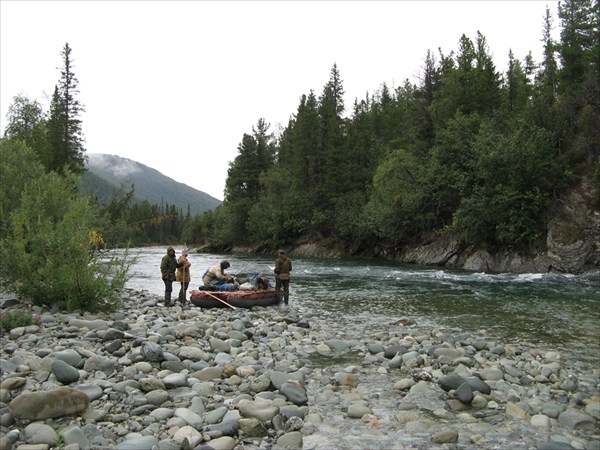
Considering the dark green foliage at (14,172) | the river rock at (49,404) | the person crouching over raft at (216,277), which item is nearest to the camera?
the river rock at (49,404)

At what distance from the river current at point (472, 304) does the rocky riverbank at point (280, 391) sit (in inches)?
58.9

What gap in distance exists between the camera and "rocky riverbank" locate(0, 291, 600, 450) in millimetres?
4883

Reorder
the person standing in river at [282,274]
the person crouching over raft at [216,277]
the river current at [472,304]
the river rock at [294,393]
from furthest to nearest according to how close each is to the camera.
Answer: the person crouching over raft at [216,277] < the person standing in river at [282,274] < the river current at [472,304] < the river rock at [294,393]

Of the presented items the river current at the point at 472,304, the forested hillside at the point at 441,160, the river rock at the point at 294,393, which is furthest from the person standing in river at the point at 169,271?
the forested hillside at the point at 441,160

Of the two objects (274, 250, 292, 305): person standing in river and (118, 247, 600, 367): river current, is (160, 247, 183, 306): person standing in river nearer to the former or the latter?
(118, 247, 600, 367): river current

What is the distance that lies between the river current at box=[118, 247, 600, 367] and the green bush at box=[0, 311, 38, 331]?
23.7 ft

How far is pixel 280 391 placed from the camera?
6301 millimetres

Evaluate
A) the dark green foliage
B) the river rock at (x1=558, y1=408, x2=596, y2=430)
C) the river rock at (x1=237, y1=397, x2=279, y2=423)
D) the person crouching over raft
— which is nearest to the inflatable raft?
the person crouching over raft

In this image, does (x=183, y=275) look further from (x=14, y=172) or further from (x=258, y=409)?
(x=258, y=409)

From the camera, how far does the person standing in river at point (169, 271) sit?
14477 millimetres

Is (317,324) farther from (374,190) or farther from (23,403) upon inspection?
(374,190)

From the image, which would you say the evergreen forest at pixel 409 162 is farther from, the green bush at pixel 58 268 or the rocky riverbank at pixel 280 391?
the rocky riverbank at pixel 280 391

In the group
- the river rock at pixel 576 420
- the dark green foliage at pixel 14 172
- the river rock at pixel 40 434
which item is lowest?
the river rock at pixel 576 420

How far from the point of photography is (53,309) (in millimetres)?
10859
